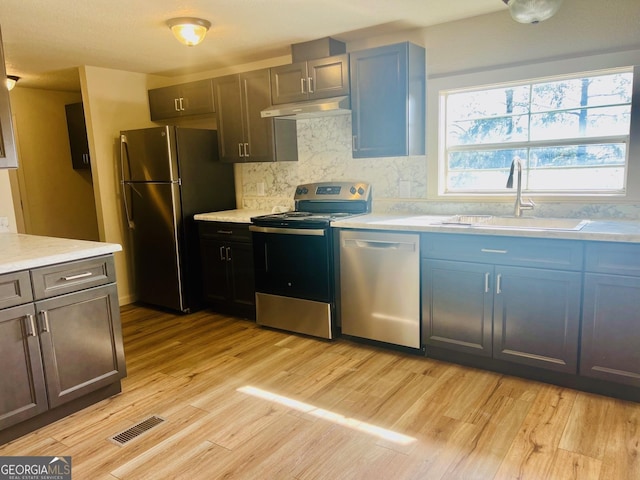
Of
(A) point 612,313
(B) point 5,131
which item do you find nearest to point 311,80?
(B) point 5,131

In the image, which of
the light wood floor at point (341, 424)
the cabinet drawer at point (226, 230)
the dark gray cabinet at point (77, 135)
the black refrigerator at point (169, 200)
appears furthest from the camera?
the dark gray cabinet at point (77, 135)

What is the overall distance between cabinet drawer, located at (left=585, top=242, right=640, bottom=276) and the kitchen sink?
0.26m

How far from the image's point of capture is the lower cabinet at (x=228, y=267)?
149 inches

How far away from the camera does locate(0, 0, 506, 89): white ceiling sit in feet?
9.00

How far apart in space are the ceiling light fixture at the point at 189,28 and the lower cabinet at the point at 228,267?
1.41 meters

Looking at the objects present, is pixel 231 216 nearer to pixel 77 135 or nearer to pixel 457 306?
pixel 457 306

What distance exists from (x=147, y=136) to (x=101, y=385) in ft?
7.21

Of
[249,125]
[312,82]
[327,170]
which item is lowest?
[327,170]

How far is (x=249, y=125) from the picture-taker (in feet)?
12.7

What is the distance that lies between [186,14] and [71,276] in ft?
5.68

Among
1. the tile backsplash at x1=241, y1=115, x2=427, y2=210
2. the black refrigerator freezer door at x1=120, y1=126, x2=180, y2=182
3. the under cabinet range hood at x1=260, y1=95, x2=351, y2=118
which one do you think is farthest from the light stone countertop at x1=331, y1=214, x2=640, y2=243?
the black refrigerator freezer door at x1=120, y1=126, x2=180, y2=182

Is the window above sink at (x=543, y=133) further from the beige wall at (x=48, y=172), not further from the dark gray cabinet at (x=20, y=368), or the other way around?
the beige wall at (x=48, y=172)

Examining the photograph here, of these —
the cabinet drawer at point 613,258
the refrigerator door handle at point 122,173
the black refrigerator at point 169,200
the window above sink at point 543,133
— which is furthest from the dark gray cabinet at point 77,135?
the cabinet drawer at point 613,258

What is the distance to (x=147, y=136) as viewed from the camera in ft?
12.9
